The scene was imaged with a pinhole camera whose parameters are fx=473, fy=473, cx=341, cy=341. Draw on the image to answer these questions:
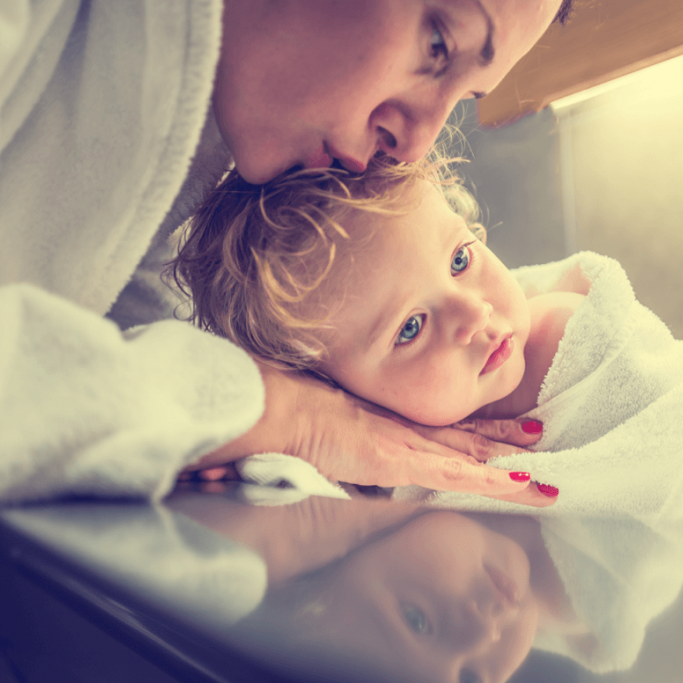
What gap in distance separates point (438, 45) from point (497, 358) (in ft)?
1.18

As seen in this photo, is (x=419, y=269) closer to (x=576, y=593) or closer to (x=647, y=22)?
(x=576, y=593)

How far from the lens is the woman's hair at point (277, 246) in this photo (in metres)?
0.57

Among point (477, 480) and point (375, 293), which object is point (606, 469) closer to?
point (477, 480)

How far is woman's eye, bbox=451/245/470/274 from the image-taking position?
63 cm

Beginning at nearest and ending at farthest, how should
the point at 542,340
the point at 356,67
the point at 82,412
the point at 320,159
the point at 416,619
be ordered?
the point at 416,619
the point at 82,412
the point at 356,67
the point at 320,159
the point at 542,340

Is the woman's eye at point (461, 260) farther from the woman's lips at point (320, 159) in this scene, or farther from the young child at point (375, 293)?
the woman's lips at point (320, 159)

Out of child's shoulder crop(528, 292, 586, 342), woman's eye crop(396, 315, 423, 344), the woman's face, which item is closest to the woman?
the woman's face

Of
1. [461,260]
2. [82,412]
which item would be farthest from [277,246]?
[82,412]

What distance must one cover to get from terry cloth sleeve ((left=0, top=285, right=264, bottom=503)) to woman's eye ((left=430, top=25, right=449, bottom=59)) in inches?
15.7

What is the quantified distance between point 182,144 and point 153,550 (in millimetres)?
383

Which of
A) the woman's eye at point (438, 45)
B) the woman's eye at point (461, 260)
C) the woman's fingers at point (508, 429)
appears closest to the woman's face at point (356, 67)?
the woman's eye at point (438, 45)

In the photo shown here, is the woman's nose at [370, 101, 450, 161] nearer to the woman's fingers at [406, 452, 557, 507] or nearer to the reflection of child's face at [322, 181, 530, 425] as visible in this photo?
the reflection of child's face at [322, 181, 530, 425]

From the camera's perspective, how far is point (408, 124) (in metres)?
0.51

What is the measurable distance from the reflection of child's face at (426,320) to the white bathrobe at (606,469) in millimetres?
89
